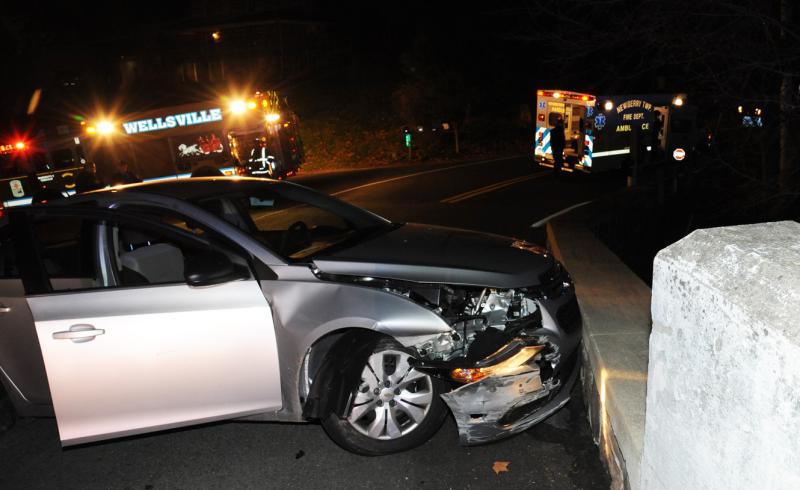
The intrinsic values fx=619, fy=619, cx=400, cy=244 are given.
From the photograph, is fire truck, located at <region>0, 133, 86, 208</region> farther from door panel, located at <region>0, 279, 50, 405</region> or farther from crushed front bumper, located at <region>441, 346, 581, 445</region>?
crushed front bumper, located at <region>441, 346, 581, 445</region>

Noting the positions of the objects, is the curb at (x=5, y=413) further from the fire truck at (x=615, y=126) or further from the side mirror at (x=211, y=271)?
the fire truck at (x=615, y=126)

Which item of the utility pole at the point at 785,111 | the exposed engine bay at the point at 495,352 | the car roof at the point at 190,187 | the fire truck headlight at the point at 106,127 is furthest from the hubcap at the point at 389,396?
the fire truck headlight at the point at 106,127

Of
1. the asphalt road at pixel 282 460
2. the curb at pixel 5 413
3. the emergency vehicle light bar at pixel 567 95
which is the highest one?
the emergency vehicle light bar at pixel 567 95

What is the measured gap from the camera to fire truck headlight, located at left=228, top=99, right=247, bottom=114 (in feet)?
52.6

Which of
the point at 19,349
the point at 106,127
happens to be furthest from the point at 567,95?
the point at 19,349

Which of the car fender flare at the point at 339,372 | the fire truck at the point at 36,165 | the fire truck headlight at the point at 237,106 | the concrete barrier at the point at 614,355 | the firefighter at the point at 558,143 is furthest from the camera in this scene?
the firefighter at the point at 558,143

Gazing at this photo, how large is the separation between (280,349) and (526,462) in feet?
5.16

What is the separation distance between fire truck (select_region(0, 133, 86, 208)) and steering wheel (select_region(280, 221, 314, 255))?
1342 centimetres

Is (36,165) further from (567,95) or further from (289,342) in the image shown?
(289,342)

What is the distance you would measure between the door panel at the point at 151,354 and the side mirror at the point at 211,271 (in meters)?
0.07

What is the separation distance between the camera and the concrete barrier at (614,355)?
9.70ft

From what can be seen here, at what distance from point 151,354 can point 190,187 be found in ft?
4.38

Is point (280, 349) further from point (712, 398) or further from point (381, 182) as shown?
point (381, 182)

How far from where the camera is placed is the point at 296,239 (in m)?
4.59
